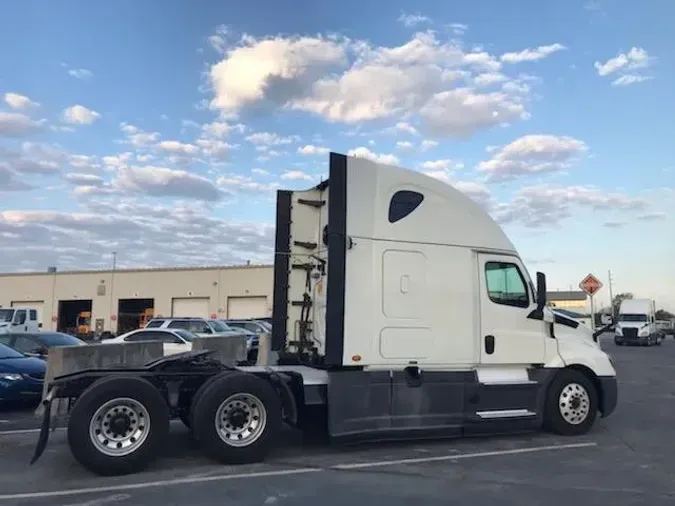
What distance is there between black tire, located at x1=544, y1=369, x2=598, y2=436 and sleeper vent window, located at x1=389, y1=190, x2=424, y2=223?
3.35 metres

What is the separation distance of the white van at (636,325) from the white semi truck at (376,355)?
128ft

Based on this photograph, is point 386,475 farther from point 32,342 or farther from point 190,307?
point 190,307

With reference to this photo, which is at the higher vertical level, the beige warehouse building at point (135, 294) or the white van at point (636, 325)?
the beige warehouse building at point (135, 294)

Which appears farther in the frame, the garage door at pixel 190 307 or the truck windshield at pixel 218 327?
the garage door at pixel 190 307

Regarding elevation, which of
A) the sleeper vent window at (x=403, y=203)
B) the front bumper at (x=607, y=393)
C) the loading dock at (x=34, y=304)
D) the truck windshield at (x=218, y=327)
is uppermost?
the loading dock at (x=34, y=304)

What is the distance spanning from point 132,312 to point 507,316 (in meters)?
57.7

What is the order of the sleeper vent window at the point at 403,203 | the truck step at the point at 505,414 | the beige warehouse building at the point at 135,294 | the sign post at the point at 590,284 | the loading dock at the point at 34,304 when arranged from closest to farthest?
the sleeper vent window at the point at 403,203, the truck step at the point at 505,414, the sign post at the point at 590,284, the beige warehouse building at the point at 135,294, the loading dock at the point at 34,304

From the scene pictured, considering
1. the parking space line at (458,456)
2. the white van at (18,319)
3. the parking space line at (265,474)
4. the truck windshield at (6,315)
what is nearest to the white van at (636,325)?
the white van at (18,319)

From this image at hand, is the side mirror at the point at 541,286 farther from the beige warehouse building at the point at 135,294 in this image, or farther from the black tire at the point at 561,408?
the beige warehouse building at the point at 135,294

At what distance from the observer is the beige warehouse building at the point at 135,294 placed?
189 feet

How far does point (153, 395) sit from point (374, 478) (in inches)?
103

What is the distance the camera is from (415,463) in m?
7.80

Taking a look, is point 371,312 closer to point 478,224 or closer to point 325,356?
point 325,356

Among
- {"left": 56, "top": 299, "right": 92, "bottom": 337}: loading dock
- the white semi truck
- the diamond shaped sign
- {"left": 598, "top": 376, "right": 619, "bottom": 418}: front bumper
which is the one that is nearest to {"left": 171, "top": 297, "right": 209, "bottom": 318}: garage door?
{"left": 56, "top": 299, "right": 92, "bottom": 337}: loading dock
